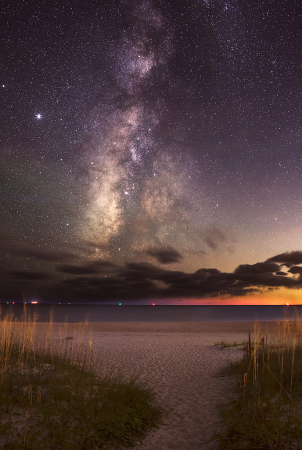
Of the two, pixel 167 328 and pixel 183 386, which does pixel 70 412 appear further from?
pixel 167 328

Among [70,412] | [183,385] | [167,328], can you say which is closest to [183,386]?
[183,385]

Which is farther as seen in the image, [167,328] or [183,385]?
[167,328]

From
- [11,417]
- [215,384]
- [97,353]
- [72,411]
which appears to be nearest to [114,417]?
[72,411]

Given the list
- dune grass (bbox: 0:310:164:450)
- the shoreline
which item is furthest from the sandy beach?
the shoreline

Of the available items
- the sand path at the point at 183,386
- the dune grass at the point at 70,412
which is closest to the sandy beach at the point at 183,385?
the sand path at the point at 183,386

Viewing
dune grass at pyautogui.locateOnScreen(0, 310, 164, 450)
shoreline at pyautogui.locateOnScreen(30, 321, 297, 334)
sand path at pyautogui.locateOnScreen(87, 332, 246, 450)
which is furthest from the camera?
shoreline at pyautogui.locateOnScreen(30, 321, 297, 334)

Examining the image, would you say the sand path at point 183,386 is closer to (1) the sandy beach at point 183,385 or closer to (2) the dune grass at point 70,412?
(1) the sandy beach at point 183,385

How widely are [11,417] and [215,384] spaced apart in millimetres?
6804

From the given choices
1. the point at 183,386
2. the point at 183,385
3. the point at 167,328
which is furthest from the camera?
the point at 167,328

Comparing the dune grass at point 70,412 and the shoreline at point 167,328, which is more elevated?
the dune grass at point 70,412

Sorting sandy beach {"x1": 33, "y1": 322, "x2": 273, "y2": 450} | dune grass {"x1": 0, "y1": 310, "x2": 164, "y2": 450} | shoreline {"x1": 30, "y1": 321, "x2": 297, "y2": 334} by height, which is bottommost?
shoreline {"x1": 30, "y1": 321, "x2": 297, "y2": 334}

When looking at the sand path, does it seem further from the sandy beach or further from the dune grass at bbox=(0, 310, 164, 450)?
the dune grass at bbox=(0, 310, 164, 450)

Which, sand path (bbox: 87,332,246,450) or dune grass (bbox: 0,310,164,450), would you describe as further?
sand path (bbox: 87,332,246,450)

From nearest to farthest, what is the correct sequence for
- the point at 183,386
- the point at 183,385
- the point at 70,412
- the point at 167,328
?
1. the point at 70,412
2. the point at 183,386
3. the point at 183,385
4. the point at 167,328
